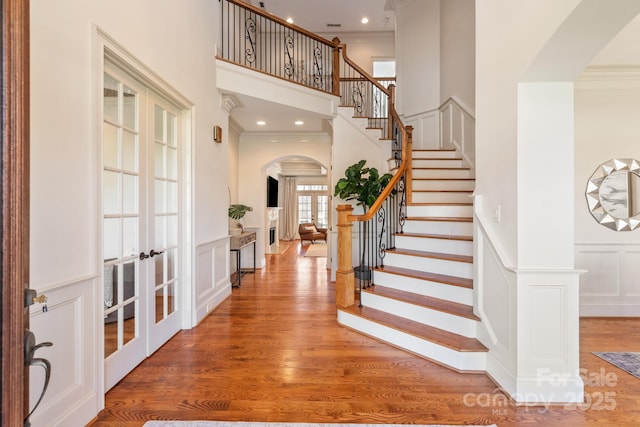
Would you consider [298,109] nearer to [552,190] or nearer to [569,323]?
[552,190]

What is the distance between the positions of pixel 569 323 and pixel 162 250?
329 centimetres

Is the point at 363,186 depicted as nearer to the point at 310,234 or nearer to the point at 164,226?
the point at 164,226

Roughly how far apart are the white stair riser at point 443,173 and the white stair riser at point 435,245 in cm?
137

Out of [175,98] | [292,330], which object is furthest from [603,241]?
[175,98]

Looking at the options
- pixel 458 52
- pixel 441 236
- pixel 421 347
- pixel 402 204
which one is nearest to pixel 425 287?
pixel 421 347

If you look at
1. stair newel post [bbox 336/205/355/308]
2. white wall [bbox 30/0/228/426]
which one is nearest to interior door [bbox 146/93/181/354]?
white wall [bbox 30/0/228/426]

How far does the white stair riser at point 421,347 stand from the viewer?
7.73 feet

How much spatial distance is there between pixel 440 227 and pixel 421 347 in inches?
63.0

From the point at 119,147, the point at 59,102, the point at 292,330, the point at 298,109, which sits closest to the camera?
the point at 59,102

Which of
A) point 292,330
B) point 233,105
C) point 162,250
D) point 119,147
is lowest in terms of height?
point 292,330

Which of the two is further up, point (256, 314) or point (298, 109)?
point (298, 109)

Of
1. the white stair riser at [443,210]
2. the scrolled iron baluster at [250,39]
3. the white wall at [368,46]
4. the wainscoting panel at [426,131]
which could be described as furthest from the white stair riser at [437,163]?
the white wall at [368,46]

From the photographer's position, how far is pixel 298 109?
15.3ft

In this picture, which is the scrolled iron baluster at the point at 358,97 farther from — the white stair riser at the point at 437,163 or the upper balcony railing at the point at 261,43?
the white stair riser at the point at 437,163
